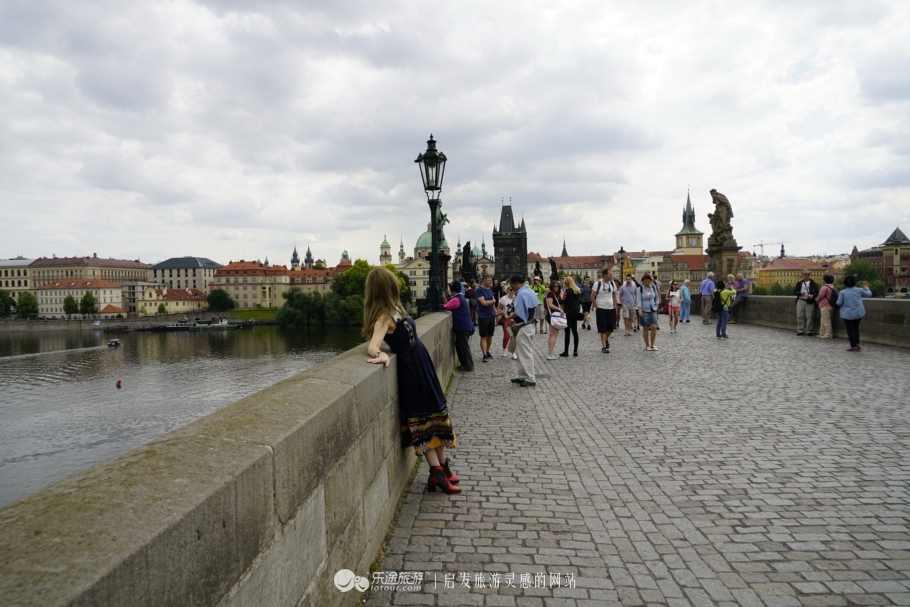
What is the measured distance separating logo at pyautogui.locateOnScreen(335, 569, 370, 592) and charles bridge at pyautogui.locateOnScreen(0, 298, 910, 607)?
2.5 inches

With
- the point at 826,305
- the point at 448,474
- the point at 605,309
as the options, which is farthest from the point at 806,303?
the point at 448,474

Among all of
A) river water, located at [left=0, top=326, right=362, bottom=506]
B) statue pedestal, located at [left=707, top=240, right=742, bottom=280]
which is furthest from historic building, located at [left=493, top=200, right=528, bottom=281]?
statue pedestal, located at [left=707, top=240, right=742, bottom=280]

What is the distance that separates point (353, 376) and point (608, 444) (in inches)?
146

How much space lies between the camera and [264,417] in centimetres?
236

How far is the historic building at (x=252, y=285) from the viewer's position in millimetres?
147250

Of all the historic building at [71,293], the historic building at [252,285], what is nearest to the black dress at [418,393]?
the historic building at [252,285]

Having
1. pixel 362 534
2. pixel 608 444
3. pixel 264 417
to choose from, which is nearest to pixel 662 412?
pixel 608 444

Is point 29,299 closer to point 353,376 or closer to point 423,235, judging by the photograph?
point 423,235

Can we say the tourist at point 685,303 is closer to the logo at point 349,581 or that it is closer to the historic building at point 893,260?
the logo at point 349,581

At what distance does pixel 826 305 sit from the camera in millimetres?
15297

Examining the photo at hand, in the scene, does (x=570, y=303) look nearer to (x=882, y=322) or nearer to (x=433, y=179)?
(x=433, y=179)

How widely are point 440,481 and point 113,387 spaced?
173ft

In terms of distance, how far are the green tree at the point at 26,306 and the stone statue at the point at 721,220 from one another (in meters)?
153

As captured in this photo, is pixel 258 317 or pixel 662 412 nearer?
pixel 662 412
